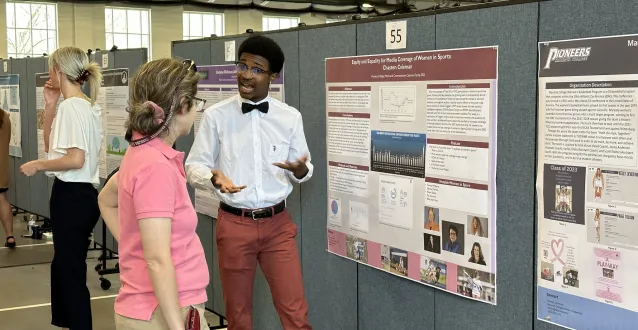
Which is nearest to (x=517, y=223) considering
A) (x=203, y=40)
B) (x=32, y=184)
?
(x=203, y=40)

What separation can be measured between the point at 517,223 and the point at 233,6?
13.1 m

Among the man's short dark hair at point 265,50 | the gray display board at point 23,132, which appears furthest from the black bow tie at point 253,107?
the gray display board at point 23,132

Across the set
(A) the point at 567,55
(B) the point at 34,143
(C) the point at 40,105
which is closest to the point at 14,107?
(B) the point at 34,143

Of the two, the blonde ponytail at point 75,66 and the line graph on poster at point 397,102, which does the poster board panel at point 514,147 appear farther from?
the blonde ponytail at point 75,66

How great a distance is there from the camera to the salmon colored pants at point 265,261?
2.93 meters

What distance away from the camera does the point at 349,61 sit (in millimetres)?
3053

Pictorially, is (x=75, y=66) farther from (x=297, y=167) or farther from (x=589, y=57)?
(x=589, y=57)

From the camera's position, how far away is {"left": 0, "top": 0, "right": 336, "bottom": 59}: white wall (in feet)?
43.0

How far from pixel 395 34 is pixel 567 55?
0.85 meters

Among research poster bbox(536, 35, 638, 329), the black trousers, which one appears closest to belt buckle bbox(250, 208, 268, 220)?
the black trousers

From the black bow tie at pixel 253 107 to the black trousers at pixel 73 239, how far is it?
1.06 m

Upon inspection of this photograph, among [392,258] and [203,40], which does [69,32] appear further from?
[392,258]

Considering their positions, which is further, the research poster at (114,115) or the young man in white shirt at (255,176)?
the research poster at (114,115)

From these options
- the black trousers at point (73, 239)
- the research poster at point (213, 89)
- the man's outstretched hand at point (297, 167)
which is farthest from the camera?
the research poster at point (213, 89)
